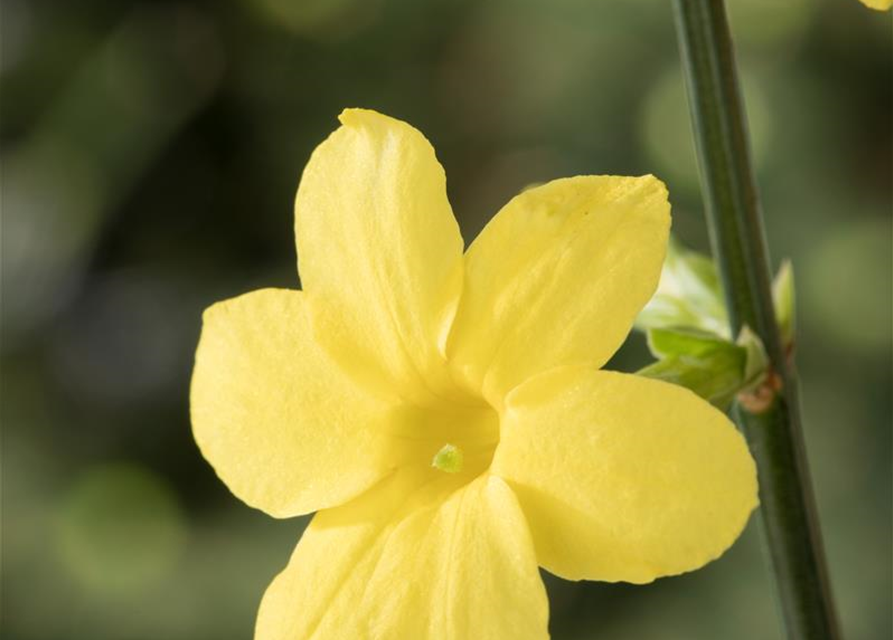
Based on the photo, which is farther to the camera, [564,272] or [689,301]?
[689,301]

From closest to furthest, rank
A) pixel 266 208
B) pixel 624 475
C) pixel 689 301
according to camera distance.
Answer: pixel 624 475
pixel 689 301
pixel 266 208

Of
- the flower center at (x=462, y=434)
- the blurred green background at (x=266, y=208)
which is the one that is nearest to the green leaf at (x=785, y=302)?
the flower center at (x=462, y=434)

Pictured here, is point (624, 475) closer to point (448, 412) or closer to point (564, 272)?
point (564, 272)

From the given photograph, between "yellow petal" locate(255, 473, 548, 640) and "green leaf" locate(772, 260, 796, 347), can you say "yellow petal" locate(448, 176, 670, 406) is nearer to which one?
"yellow petal" locate(255, 473, 548, 640)

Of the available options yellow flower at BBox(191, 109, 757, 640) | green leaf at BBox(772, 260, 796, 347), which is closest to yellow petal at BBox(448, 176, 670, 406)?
yellow flower at BBox(191, 109, 757, 640)

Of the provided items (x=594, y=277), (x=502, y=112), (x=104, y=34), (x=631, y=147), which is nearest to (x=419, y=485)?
(x=594, y=277)

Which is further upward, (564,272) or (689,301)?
(564,272)

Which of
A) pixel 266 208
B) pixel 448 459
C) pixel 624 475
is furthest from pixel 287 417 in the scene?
pixel 266 208
